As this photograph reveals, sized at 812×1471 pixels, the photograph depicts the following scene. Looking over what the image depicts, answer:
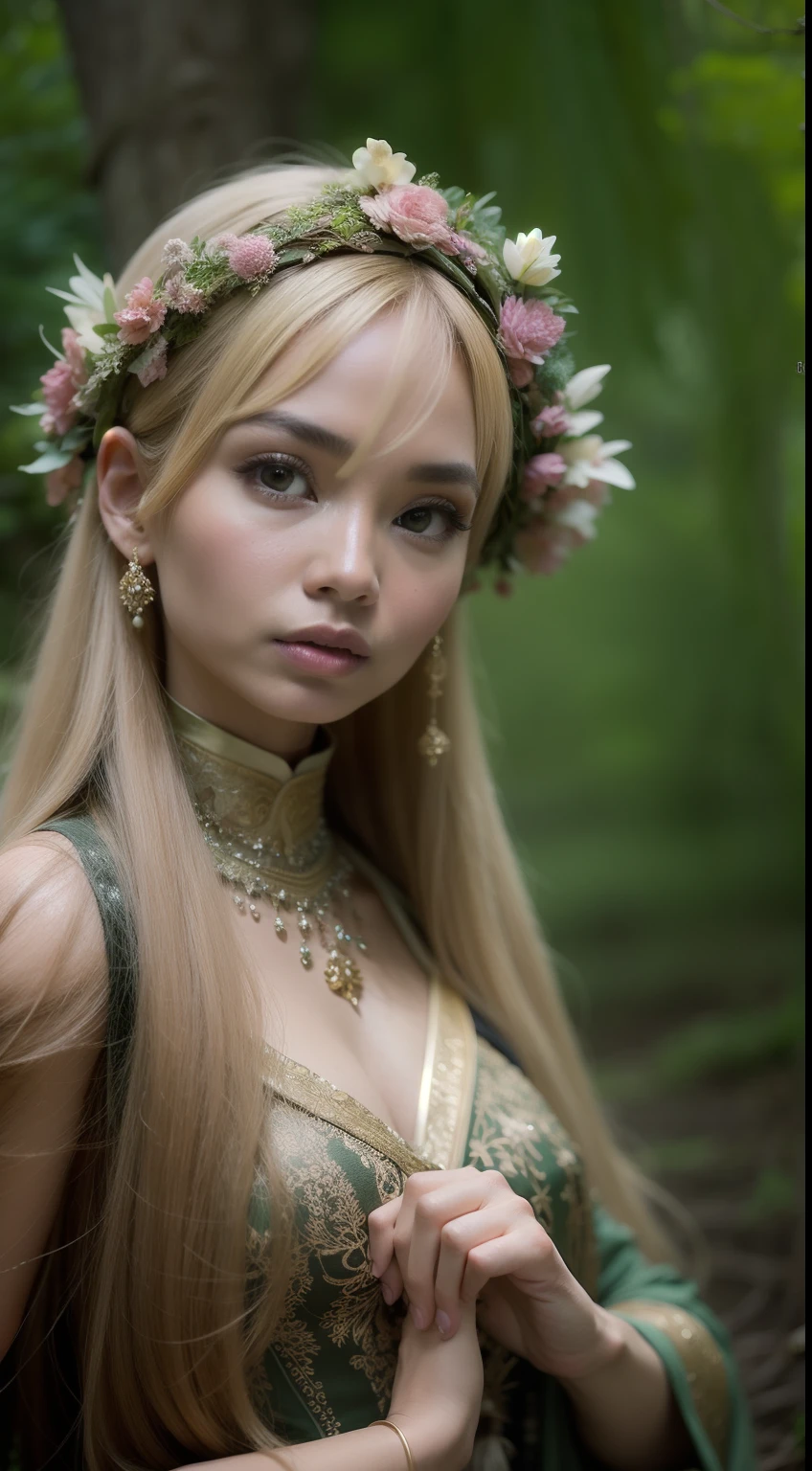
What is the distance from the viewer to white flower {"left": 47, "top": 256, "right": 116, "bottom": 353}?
4.30ft

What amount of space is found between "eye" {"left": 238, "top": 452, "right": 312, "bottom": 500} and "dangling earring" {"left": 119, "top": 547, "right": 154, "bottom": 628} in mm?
157

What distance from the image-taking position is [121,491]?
1.28 metres

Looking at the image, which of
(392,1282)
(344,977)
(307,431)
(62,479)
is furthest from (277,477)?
(392,1282)

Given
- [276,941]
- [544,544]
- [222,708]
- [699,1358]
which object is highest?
[544,544]

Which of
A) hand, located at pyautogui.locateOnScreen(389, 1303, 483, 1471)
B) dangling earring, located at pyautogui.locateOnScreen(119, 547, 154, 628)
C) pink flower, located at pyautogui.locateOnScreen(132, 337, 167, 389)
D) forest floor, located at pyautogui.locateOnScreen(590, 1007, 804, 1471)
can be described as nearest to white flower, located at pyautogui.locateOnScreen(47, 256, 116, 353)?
pink flower, located at pyautogui.locateOnScreen(132, 337, 167, 389)

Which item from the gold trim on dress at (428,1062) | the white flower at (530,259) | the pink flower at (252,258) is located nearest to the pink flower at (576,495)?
the white flower at (530,259)

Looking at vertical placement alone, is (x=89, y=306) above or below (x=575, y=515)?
above

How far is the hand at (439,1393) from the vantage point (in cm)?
110

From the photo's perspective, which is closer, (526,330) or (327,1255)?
(327,1255)

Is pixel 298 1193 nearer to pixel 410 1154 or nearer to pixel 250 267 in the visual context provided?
pixel 410 1154

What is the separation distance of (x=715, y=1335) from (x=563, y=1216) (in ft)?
0.98

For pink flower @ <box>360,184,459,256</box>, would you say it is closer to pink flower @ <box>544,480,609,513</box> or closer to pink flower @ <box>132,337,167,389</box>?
pink flower @ <box>132,337,167,389</box>

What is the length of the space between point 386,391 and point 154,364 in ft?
0.82

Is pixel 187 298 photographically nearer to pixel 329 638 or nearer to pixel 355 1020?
pixel 329 638
